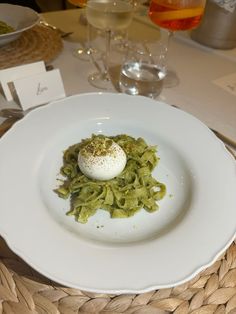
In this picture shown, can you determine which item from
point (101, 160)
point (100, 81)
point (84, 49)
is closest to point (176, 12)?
point (100, 81)

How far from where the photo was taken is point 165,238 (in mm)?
685

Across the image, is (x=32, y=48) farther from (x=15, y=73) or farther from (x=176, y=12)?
(x=176, y=12)

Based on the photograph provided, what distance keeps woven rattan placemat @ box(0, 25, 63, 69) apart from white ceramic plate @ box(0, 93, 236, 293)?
0.40 metres

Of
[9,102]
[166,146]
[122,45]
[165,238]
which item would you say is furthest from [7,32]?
[165,238]

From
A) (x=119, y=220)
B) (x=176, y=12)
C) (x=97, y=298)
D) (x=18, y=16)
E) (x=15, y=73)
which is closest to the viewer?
(x=97, y=298)

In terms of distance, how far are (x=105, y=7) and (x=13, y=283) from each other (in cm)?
92

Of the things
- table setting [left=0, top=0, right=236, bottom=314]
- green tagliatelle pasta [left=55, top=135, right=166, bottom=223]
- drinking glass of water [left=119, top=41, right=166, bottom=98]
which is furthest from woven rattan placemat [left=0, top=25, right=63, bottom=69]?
green tagliatelle pasta [left=55, top=135, right=166, bottom=223]

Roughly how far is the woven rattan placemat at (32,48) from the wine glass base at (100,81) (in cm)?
18

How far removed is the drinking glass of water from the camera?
121cm

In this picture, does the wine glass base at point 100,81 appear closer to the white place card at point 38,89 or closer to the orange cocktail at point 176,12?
the white place card at point 38,89

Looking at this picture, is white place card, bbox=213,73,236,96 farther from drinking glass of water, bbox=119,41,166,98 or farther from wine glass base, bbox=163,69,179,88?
drinking glass of water, bbox=119,41,166,98

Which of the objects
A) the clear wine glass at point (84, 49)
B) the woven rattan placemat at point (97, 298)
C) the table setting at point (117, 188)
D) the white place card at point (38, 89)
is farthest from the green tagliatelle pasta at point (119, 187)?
the clear wine glass at point (84, 49)

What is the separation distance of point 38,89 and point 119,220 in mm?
542

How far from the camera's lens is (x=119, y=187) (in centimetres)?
83
